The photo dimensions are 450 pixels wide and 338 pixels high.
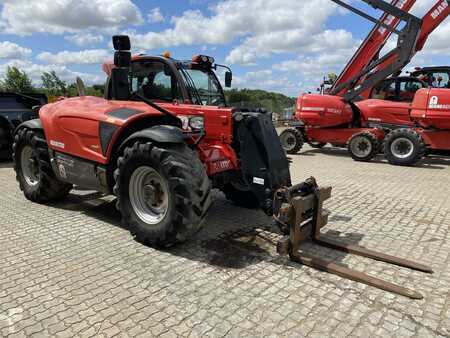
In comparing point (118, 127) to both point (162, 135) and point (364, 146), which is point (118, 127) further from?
point (364, 146)

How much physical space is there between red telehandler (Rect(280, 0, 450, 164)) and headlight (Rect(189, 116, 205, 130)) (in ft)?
24.1

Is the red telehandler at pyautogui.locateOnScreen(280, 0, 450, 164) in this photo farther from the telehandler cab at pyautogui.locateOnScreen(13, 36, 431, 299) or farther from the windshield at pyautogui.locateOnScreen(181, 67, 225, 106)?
the telehandler cab at pyautogui.locateOnScreen(13, 36, 431, 299)

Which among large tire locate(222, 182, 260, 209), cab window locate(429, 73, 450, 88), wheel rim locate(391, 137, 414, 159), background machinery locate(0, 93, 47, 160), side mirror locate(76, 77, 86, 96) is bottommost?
large tire locate(222, 182, 260, 209)

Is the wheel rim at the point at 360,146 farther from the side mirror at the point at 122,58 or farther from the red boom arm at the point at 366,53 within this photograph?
the side mirror at the point at 122,58

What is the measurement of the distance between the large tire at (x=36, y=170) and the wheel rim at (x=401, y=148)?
8.10 meters

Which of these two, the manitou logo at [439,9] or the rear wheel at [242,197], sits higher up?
the manitou logo at [439,9]

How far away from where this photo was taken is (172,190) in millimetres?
3699

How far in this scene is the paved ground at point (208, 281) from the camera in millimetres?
2736

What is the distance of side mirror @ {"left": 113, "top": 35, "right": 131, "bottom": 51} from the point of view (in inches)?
155

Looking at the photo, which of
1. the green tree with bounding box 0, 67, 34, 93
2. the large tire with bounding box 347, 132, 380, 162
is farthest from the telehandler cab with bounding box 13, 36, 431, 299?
the green tree with bounding box 0, 67, 34, 93

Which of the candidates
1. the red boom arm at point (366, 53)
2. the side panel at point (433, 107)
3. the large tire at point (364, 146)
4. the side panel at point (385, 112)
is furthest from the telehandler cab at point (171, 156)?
the red boom arm at point (366, 53)

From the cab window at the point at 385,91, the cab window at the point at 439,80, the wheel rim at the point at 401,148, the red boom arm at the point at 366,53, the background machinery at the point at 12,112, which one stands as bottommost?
the wheel rim at the point at 401,148

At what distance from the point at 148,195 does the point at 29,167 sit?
282 cm

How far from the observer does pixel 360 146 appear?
1088 cm
